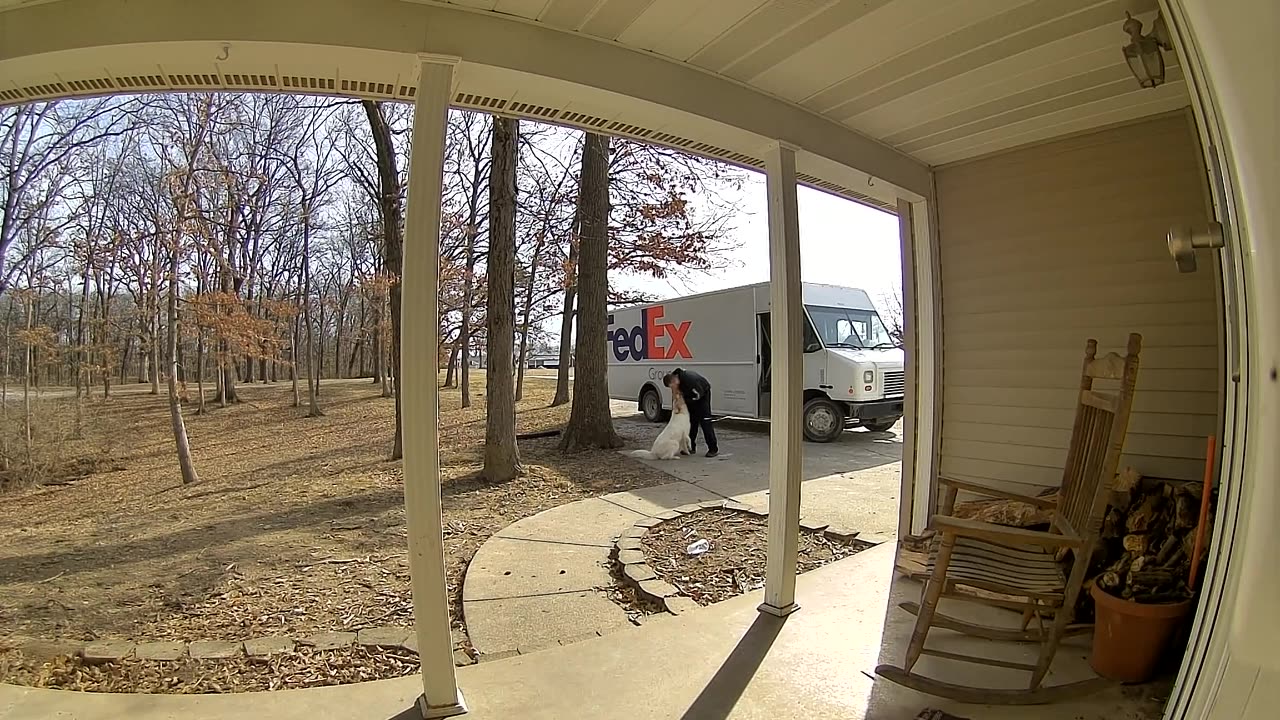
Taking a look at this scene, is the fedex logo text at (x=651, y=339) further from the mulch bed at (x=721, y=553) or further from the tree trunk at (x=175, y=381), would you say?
the tree trunk at (x=175, y=381)

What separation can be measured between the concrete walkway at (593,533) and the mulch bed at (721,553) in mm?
300

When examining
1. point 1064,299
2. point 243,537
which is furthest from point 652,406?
point 1064,299

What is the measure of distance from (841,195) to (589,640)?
263 centimetres

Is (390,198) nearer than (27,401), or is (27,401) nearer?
(27,401)

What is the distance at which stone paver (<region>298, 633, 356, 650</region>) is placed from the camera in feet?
8.75

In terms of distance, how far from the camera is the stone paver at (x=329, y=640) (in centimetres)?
267

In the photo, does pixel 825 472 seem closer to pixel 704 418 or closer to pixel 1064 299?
pixel 704 418

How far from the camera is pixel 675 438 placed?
23.8 ft

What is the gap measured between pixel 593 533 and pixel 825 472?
9.92ft

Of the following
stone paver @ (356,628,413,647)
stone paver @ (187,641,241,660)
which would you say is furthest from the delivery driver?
stone paver @ (187,641,241,660)

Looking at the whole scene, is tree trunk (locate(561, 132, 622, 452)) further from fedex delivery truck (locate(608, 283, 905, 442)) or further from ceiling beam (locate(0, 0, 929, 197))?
ceiling beam (locate(0, 0, 929, 197))

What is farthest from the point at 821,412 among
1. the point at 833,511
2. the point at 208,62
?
the point at 208,62

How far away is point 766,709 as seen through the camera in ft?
6.63

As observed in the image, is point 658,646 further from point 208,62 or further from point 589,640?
point 208,62
